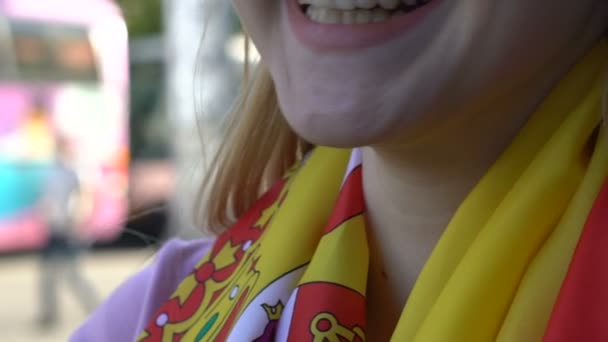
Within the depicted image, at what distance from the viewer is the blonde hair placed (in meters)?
1.35

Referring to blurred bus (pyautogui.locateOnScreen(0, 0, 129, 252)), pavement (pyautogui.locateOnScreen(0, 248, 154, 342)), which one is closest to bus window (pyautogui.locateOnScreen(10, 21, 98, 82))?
blurred bus (pyautogui.locateOnScreen(0, 0, 129, 252))

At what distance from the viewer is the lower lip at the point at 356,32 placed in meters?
0.90

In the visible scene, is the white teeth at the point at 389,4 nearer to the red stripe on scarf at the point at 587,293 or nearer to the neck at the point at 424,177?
the neck at the point at 424,177

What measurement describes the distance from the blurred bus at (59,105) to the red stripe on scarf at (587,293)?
6.64 meters

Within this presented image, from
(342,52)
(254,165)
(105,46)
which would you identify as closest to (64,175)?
(105,46)

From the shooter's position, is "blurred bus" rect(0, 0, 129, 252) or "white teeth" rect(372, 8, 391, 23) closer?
"white teeth" rect(372, 8, 391, 23)

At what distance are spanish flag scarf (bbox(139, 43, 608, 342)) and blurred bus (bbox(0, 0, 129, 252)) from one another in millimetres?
6338

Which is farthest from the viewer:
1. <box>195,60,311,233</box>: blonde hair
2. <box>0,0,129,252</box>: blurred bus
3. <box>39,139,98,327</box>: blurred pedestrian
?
<box>0,0,129,252</box>: blurred bus

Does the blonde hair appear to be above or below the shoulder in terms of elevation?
above

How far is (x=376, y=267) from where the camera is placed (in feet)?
3.60

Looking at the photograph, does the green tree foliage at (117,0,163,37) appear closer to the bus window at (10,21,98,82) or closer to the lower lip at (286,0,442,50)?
the bus window at (10,21,98,82)

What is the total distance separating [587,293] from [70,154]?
22.2ft

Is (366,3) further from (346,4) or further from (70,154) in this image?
(70,154)

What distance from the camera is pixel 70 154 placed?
290 inches
